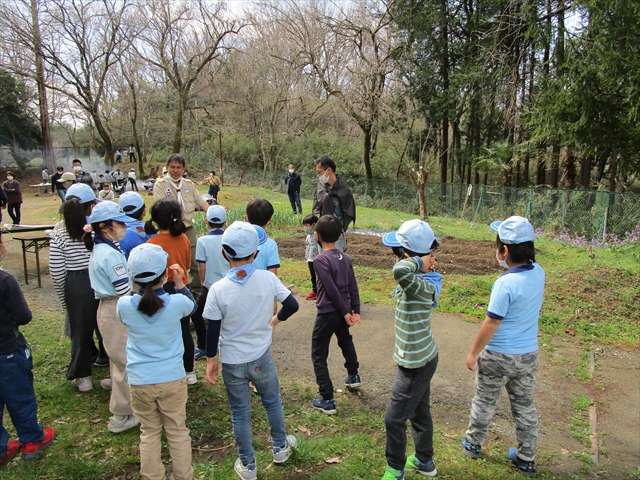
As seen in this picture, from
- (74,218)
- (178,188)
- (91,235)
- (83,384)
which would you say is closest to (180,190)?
(178,188)

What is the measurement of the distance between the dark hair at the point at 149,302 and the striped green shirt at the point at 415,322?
1.43m

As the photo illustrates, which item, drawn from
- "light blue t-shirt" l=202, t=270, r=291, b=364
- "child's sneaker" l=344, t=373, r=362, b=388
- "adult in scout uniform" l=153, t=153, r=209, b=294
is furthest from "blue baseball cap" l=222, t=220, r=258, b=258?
"adult in scout uniform" l=153, t=153, r=209, b=294

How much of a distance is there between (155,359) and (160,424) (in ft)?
1.48

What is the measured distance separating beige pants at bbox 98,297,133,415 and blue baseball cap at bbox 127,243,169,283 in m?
0.93

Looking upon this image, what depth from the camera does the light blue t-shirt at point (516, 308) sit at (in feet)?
9.29

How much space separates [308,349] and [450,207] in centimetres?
1587

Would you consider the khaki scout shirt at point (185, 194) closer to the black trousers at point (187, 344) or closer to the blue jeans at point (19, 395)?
the black trousers at point (187, 344)

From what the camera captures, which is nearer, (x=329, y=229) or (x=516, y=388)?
(x=516, y=388)

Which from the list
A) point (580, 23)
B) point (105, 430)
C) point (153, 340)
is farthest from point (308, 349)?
point (580, 23)

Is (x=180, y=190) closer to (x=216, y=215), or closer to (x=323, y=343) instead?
(x=216, y=215)

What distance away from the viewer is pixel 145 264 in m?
2.53

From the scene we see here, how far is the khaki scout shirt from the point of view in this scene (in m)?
5.12

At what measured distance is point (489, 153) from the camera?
2125 cm

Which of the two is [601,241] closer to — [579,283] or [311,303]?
[579,283]
